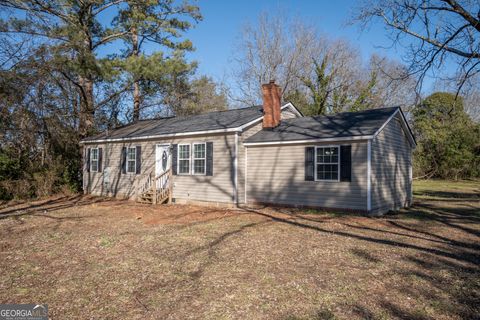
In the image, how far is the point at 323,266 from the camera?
6305 millimetres

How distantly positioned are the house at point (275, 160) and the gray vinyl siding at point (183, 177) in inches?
1.6

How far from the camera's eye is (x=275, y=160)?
14.0 meters

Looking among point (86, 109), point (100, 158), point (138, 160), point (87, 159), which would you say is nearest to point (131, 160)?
point (138, 160)

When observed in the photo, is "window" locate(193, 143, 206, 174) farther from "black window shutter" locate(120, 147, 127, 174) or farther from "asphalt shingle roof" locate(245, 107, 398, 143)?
"black window shutter" locate(120, 147, 127, 174)

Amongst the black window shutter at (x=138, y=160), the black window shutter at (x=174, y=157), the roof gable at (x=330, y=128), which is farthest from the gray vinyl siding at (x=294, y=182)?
the black window shutter at (x=138, y=160)

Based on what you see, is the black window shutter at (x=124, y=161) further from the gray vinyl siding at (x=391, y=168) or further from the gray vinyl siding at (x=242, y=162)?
the gray vinyl siding at (x=391, y=168)

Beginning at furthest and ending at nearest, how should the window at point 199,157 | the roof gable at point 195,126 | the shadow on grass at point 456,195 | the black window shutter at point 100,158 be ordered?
the black window shutter at point 100,158 < the shadow on grass at point 456,195 < the window at point 199,157 < the roof gable at point 195,126

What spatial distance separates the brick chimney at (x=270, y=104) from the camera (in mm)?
15062

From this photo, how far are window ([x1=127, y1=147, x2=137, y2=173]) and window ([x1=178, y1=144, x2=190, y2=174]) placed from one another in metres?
3.21

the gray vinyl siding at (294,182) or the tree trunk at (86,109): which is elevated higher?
the tree trunk at (86,109)

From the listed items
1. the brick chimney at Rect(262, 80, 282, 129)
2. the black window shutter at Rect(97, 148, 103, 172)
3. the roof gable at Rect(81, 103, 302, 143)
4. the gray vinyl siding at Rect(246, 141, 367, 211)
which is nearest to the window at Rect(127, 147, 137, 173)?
the roof gable at Rect(81, 103, 302, 143)

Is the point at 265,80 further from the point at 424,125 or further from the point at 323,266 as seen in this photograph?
the point at 323,266

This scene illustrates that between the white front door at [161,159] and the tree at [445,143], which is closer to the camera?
the white front door at [161,159]

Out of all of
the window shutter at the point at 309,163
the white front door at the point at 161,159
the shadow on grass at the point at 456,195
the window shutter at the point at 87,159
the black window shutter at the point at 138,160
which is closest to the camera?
the window shutter at the point at 309,163
